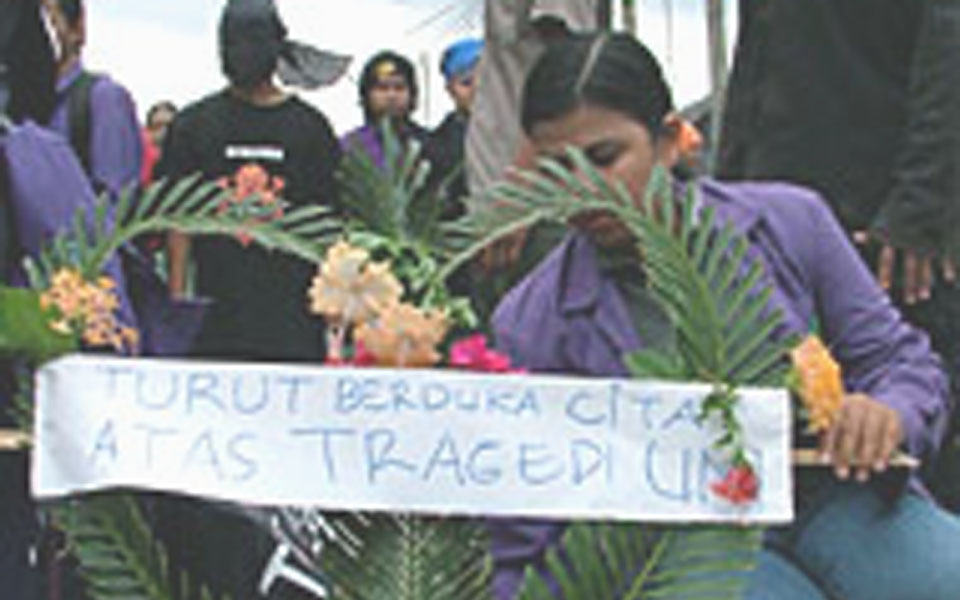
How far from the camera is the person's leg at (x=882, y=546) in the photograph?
2740mm

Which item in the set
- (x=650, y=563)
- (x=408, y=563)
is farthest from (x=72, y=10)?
(x=650, y=563)

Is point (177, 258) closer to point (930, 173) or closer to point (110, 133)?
point (110, 133)

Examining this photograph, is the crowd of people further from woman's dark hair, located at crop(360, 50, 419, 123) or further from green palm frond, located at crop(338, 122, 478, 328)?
woman's dark hair, located at crop(360, 50, 419, 123)

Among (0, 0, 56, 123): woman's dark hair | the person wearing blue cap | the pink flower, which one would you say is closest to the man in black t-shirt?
the person wearing blue cap

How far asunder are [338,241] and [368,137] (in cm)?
421

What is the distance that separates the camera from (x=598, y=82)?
2.92 metres

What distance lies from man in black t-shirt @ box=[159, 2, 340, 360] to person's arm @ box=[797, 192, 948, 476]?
2284 mm

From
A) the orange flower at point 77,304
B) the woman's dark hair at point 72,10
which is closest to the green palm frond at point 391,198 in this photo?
the orange flower at point 77,304

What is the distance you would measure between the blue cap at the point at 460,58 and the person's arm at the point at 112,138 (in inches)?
89.9

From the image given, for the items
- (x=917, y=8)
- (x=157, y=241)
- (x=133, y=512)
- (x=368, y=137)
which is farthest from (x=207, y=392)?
(x=368, y=137)

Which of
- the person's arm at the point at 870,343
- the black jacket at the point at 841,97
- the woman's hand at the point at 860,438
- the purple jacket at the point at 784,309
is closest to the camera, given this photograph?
the woman's hand at the point at 860,438

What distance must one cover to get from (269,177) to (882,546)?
107 inches

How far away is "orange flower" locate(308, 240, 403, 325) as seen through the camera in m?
2.29

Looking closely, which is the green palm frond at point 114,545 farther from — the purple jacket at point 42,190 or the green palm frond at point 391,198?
the purple jacket at point 42,190
